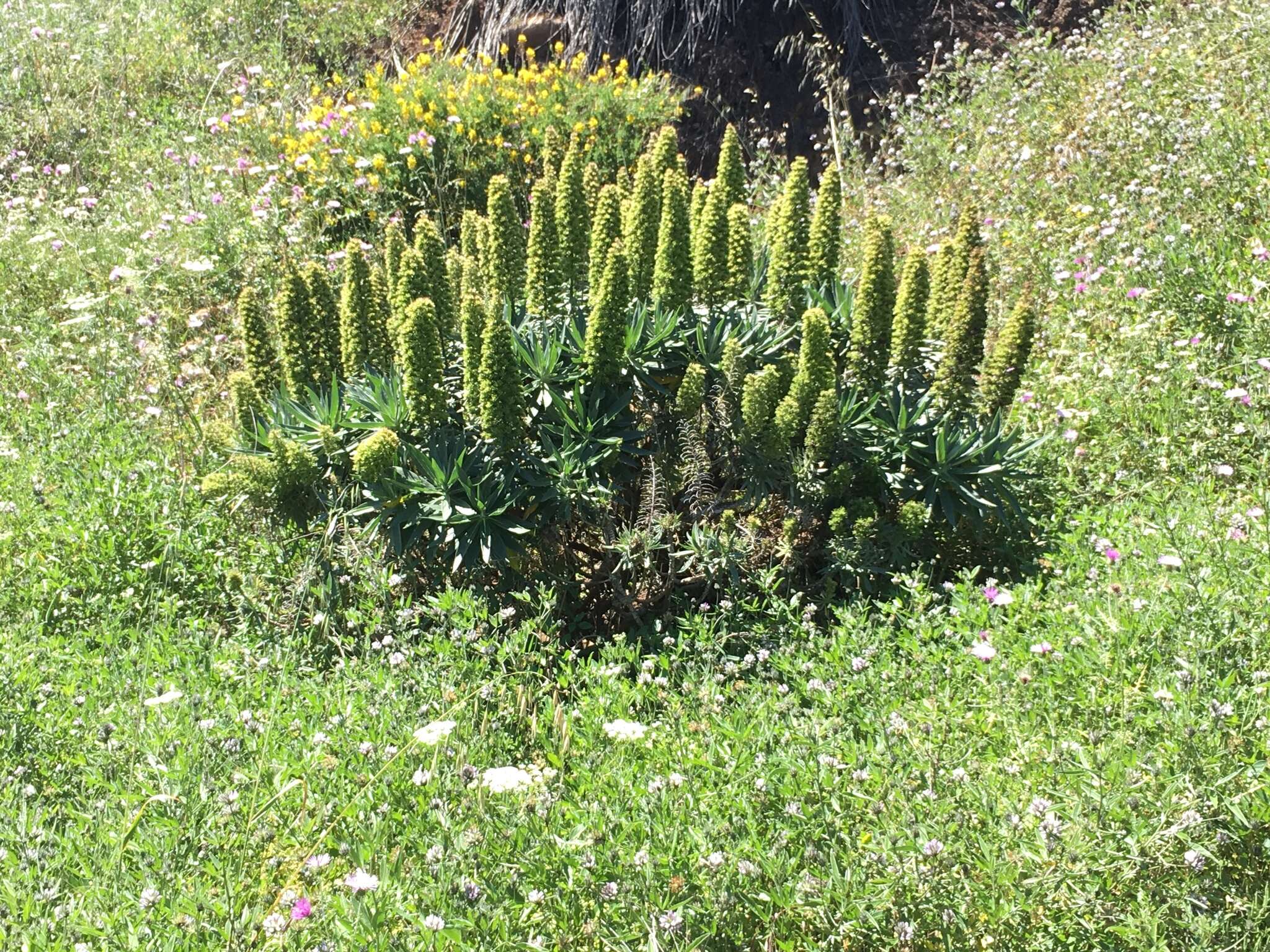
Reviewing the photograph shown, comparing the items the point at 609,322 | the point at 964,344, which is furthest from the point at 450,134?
the point at 964,344

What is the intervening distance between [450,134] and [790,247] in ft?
13.0

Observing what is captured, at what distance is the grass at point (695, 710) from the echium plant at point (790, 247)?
123cm

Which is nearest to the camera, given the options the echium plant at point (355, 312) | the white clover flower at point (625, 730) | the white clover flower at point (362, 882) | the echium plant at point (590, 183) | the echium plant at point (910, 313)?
the white clover flower at point (362, 882)

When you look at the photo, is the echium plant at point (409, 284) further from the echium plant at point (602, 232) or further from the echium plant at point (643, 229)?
the echium plant at point (643, 229)

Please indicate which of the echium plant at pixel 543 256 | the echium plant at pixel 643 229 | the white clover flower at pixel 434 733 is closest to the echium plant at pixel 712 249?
the echium plant at pixel 643 229

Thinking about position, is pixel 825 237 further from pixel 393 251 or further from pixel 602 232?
pixel 393 251

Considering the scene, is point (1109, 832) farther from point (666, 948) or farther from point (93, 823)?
point (93, 823)

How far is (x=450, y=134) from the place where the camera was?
7.55m

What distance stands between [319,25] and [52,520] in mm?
7421

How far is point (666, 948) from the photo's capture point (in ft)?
7.55

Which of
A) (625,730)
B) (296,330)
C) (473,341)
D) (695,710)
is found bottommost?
(695,710)

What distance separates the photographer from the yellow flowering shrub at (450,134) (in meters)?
7.45

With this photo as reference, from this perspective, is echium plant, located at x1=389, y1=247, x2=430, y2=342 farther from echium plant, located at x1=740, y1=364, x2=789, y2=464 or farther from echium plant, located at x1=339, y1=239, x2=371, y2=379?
echium plant, located at x1=740, y1=364, x2=789, y2=464

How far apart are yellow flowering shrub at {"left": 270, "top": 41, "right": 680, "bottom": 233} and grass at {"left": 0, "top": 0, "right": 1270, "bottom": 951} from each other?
176cm
